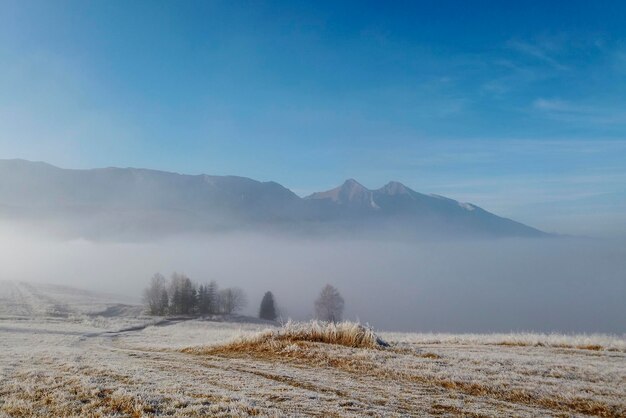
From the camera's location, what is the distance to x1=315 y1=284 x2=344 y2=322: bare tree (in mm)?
92938

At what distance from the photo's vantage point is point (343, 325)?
67.8ft

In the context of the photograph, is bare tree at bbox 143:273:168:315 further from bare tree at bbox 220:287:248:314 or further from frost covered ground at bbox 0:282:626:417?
frost covered ground at bbox 0:282:626:417

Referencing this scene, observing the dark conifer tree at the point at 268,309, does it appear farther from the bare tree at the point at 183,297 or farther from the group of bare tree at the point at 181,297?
the bare tree at the point at 183,297

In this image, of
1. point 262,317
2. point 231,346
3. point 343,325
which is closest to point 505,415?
point 343,325

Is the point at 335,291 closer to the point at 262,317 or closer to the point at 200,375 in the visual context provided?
the point at 262,317

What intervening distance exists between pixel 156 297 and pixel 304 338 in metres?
85.3

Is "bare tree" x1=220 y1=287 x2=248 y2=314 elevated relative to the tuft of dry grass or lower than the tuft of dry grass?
lower

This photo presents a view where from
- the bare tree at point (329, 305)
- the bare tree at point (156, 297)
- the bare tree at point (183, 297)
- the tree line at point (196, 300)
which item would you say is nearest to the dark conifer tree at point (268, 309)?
the tree line at point (196, 300)

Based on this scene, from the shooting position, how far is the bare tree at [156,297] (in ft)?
307

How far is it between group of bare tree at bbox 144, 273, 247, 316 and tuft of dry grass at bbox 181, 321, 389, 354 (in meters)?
78.4

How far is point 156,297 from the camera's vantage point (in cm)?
9750

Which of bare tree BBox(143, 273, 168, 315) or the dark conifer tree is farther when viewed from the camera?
the dark conifer tree

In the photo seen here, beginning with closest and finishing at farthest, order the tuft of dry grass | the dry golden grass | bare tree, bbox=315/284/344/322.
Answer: the dry golden grass < the tuft of dry grass < bare tree, bbox=315/284/344/322

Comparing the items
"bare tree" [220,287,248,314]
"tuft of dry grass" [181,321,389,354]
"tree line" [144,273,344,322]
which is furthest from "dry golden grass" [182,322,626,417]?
"bare tree" [220,287,248,314]
